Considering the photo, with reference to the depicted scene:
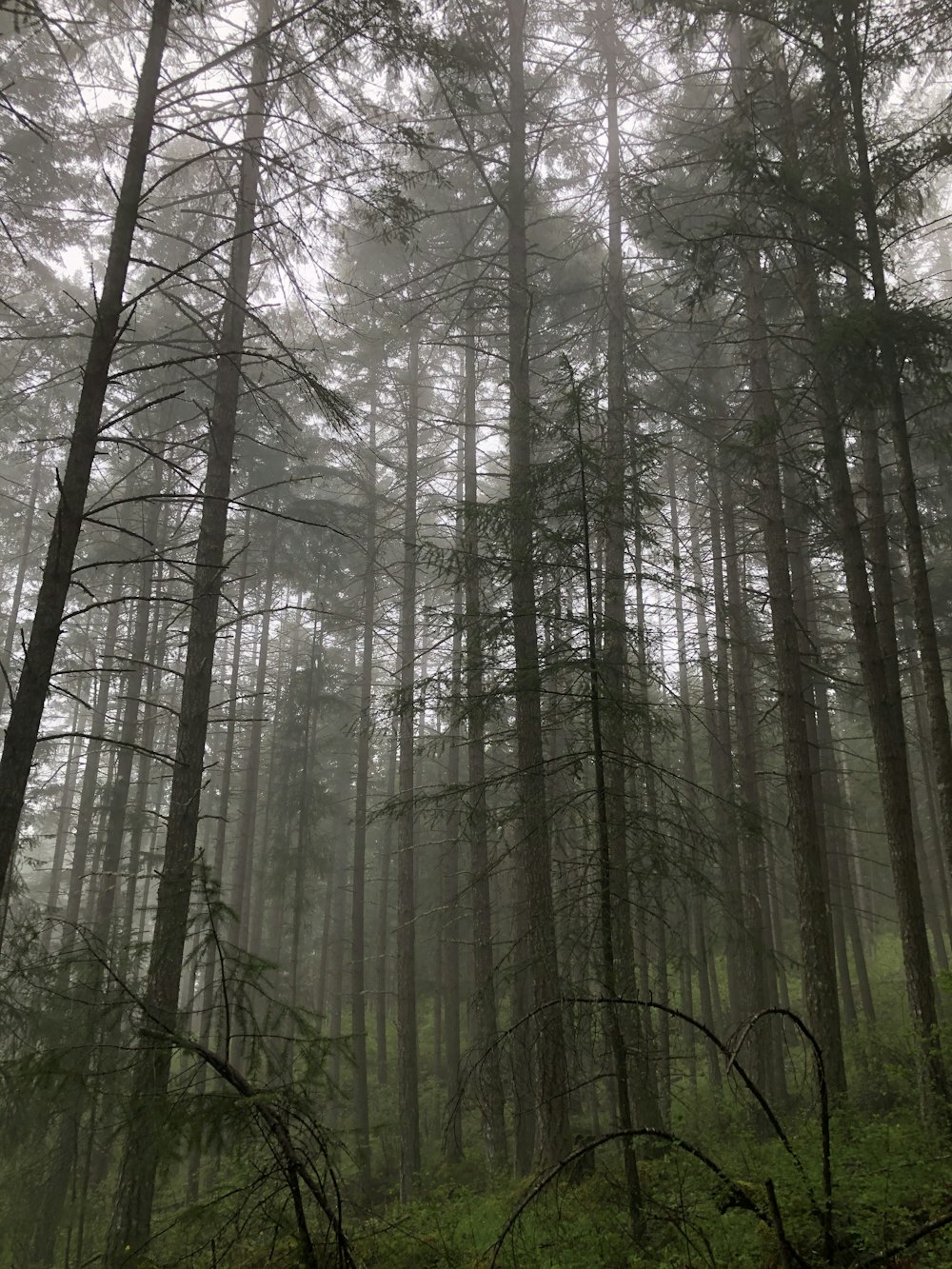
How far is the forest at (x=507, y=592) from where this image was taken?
16.7 ft

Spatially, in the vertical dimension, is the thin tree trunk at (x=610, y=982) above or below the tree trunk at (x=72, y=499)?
below

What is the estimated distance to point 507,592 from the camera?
11508 millimetres

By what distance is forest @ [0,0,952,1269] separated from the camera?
5094mm

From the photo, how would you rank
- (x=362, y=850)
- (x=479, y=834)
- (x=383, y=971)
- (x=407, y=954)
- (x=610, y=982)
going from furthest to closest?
(x=383, y=971), (x=362, y=850), (x=407, y=954), (x=479, y=834), (x=610, y=982)

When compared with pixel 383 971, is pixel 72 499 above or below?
above

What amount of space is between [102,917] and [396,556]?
14568 mm

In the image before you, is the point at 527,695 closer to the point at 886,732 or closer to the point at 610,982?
the point at 610,982

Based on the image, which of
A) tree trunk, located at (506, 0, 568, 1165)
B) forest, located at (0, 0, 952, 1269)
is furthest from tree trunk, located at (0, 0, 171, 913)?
tree trunk, located at (506, 0, 568, 1165)

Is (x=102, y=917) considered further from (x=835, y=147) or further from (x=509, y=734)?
(x=835, y=147)

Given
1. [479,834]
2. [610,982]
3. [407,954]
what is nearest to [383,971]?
[407,954]

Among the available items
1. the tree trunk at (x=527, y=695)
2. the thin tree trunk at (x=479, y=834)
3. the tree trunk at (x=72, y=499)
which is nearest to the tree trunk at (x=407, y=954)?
the thin tree trunk at (x=479, y=834)

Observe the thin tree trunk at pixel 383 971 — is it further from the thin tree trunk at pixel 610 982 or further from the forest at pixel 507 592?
the thin tree trunk at pixel 610 982

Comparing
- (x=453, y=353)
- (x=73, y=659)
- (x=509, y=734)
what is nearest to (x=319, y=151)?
(x=509, y=734)

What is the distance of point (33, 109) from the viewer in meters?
13.4
